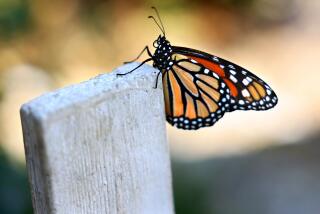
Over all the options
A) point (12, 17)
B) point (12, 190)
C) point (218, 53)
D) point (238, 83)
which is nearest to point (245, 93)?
point (238, 83)

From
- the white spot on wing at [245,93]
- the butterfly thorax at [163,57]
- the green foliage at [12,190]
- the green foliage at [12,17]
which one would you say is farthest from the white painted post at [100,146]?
the green foliage at [12,17]

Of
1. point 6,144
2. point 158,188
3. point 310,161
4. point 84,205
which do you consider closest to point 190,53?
point 158,188

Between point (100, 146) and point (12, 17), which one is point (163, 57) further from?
point (12, 17)

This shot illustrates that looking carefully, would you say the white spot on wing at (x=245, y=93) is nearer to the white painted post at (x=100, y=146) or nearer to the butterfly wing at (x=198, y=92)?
the butterfly wing at (x=198, y=92)

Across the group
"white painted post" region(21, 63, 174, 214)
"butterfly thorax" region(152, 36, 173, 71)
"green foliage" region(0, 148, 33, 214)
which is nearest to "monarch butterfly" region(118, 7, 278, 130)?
"butterfly thorax" region(152, 36, 173, 71)

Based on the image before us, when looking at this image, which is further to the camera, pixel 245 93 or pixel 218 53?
pixel 218 53

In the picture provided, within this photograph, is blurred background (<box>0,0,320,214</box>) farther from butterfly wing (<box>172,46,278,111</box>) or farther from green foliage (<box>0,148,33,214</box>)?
butterfly wing (<box>172,46,278,111</box>)
